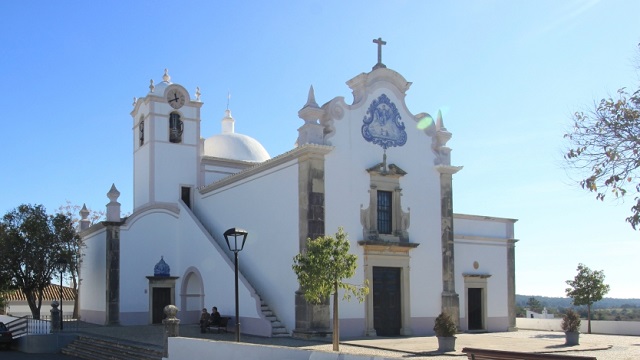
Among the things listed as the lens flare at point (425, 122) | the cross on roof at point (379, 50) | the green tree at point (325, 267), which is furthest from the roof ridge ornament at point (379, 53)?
the green tree at point (325, 267)

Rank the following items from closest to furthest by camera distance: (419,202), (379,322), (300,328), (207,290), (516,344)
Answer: (516,344) → (300,328) → (379,322) → (419,202) → (207,290)

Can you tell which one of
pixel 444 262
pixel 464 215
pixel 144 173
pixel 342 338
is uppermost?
pixel 144 173

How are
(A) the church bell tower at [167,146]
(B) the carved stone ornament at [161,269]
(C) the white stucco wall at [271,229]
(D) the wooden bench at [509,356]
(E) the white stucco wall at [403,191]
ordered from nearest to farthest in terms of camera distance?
(D) the wooden bench at [509,356] → (C) the white stucco wall at [271,229] → (E) the white stucco wall at [403,191] → (B) the carved stone ornament at [161,269] → (A) the church bell tower at [167,146]

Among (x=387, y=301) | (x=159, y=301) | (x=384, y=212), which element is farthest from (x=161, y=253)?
(x=387, y=301)

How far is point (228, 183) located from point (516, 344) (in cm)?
1296

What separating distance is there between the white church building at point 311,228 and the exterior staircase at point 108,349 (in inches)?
170

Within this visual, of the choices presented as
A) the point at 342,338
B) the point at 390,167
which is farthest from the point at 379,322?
the point at 390,167

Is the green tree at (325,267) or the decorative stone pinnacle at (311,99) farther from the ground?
the decorative stone pinnacle at (311,99)

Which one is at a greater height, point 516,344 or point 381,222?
point 381,222

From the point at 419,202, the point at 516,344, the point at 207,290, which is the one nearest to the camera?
the point at 516,344

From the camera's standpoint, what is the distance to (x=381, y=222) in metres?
23.7

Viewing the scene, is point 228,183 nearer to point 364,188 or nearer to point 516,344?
point 364,188

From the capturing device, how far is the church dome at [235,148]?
33125 millimetres

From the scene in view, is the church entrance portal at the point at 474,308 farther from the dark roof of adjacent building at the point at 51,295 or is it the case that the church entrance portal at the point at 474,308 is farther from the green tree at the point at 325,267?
the dark roof of adjacent building at the point at 51,295
